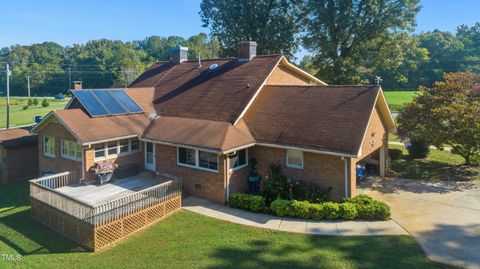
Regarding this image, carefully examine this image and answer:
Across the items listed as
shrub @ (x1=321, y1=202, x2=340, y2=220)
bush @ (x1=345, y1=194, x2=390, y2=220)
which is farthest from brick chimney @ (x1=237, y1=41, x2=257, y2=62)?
bush @ (x1=345, y1=194, x2=390, y2=220)

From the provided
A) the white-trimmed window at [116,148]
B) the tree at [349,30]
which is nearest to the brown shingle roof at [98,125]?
the white-trimmed window at [116,148]

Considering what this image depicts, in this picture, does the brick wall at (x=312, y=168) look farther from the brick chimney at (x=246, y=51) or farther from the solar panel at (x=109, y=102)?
the brick chimney at (x=246, y=51)

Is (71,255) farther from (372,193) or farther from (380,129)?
(380,129)

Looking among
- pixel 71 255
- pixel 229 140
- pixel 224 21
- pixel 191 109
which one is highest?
pixel 224 21

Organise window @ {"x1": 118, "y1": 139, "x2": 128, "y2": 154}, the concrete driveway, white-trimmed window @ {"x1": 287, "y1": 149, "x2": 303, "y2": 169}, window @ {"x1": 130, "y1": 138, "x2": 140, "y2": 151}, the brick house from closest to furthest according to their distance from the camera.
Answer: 1. the concrete driveway
2. the brick house
3. white-trimmed window @ {"x1": 287, "y1": 149, "x2": 303, "y2": 169}
4. window @ {"x1": 118, "y1": 139, "x2": 128, "y2": 154}
5. window @ {"x1": 130, "y1": 138, "x2": 140, "y2": 151}

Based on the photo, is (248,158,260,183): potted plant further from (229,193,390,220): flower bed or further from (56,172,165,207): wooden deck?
(56,172,165,207): wooden deck

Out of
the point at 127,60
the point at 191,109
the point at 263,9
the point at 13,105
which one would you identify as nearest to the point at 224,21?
the point at 263,9
